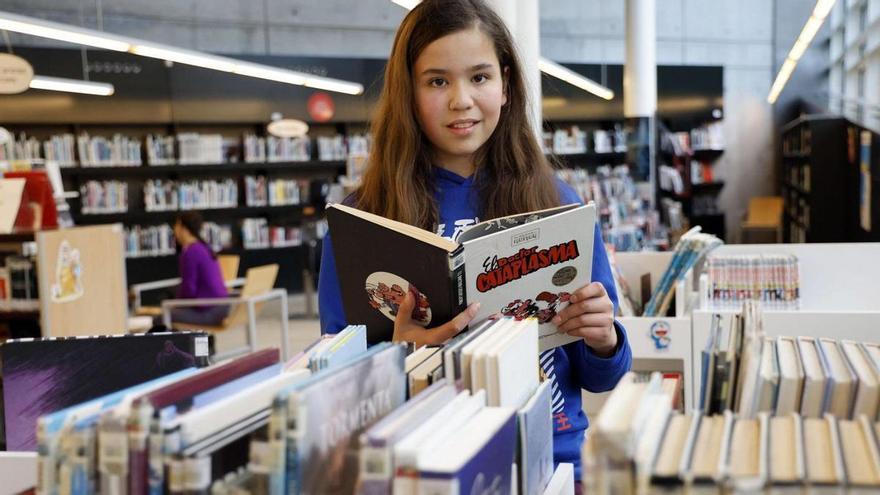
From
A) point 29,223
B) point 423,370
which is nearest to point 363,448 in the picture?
point 423,370

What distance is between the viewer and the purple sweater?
7.09 m

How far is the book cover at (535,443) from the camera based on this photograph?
101 cm

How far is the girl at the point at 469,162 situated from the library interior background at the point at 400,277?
0.07 feet

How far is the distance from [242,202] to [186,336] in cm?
1008

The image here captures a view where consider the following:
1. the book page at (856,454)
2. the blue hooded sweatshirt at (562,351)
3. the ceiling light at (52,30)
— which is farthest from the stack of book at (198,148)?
the book page at (856,454)

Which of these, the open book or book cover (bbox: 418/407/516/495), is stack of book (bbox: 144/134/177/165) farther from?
book cover (bbox: 418/407/516/495)

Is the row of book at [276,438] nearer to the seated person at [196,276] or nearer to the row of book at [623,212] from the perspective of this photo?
the row of book at [623,212]

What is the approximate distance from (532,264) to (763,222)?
13752 mm

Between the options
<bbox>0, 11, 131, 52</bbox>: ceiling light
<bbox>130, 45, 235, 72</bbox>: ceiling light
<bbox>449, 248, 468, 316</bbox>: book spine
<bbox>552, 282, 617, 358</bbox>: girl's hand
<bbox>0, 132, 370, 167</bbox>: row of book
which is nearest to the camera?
<bbox>449, 248, 468, 316</bbox>: book spine

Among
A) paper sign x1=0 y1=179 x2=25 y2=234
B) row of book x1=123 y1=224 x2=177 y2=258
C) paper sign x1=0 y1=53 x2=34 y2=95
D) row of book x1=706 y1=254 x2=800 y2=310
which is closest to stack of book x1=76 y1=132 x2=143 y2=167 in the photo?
row of book x1=123 y1=224 x2=177 y2=258

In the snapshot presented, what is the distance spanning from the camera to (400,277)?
147 cm

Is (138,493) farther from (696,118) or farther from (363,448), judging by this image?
(696,118)

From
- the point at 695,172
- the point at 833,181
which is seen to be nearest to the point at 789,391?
the point at 833,181

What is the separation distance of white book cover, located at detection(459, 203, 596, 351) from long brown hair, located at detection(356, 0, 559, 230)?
0.26 metres
